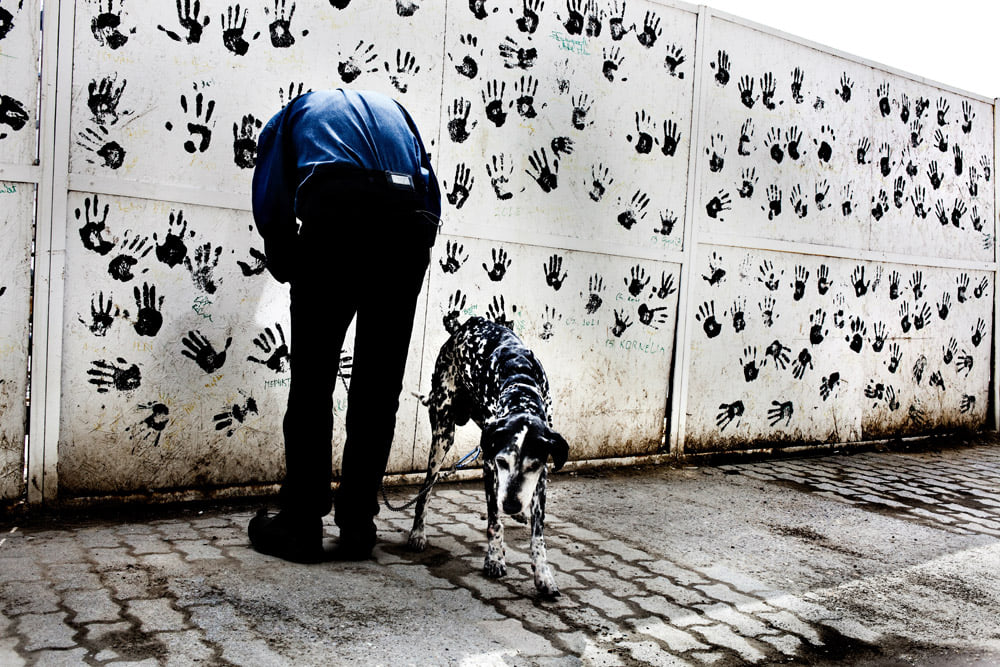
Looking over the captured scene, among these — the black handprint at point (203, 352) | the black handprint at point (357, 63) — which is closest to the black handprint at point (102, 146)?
the black handprint at point (203, 352)

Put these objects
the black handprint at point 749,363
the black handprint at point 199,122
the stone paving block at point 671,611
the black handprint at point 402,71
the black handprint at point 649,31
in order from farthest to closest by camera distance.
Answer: the black handprint at point 749,363 → the black handprint at point 649,31 → the black handprint at point 402,71 → the black handprint at point 199,122 → the stone paving block at point 671,611

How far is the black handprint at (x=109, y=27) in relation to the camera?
3801 mm

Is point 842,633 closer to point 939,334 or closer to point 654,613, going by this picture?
point 654,613

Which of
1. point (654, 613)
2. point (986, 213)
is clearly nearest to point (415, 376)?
point (654, 613)

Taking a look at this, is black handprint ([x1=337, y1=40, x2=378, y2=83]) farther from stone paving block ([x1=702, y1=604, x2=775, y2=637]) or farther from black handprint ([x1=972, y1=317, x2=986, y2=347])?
black handprint ([x1=972, y1=317, x2=986, y2=347])

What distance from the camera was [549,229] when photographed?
5195mm

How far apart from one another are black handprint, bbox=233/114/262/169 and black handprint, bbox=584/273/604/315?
2252 mm

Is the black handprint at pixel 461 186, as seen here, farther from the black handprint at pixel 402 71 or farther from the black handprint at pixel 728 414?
the black handprint at pixel 728 414

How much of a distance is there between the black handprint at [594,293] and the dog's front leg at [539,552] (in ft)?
7.58

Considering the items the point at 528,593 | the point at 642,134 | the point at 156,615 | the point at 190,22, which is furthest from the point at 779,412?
the point at 156,615

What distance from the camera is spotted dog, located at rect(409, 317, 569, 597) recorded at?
3049 mm

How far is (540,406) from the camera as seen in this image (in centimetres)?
325

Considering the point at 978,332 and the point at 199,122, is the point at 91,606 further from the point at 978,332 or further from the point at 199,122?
the point at 978,332

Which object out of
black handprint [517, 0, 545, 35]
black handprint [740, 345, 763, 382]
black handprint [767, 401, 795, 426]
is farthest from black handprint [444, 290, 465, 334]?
black handprint [767, 401, 795, 426]
